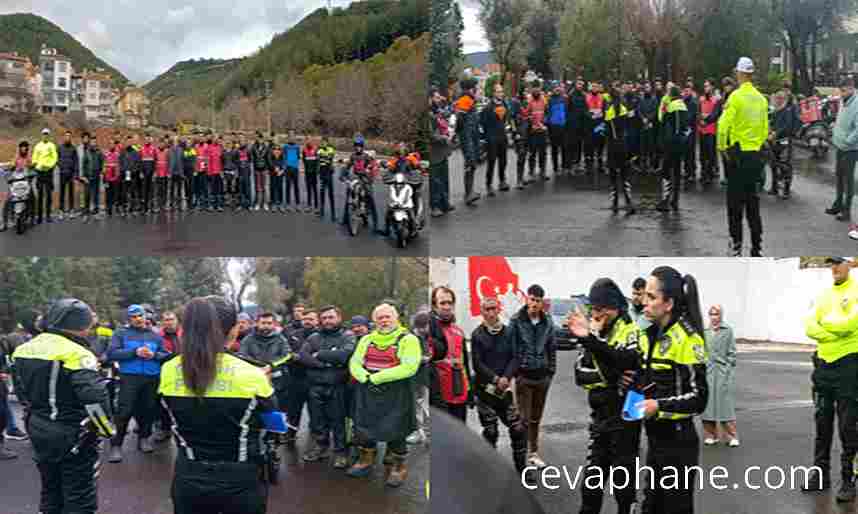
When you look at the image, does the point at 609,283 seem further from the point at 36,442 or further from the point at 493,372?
the point at 36,442

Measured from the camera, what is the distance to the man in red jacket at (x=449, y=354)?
427 centimetres

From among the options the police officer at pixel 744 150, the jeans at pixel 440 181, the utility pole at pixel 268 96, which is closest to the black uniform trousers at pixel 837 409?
the police officer at pixel 744 150

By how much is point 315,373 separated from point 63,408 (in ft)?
7.19

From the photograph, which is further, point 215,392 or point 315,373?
point 315,373

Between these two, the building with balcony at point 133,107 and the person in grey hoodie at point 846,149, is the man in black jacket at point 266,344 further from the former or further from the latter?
the person in grey hoodie at point 846,149

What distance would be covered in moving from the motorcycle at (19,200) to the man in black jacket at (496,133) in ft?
11.3

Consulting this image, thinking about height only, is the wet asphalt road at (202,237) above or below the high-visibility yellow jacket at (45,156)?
below

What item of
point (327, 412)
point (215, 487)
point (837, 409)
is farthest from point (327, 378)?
point (837, 409)

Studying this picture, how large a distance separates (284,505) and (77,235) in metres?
2.60

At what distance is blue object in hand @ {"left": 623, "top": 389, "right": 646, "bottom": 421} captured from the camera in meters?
3.40

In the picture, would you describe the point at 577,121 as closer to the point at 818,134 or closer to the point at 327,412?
the point at 818,134

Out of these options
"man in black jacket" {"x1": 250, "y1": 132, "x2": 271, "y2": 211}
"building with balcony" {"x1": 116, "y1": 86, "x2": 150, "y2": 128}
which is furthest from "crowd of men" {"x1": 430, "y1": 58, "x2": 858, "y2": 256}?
"building with balcony" {"x1": 116, "y1": 86, "x2": 150, "y2": 128}

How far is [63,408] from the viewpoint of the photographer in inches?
147

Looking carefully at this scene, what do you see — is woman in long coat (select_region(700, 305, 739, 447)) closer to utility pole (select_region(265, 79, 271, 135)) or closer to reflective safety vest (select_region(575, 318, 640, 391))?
reflective safety vest (select_region(575, 318, 640, 391))
